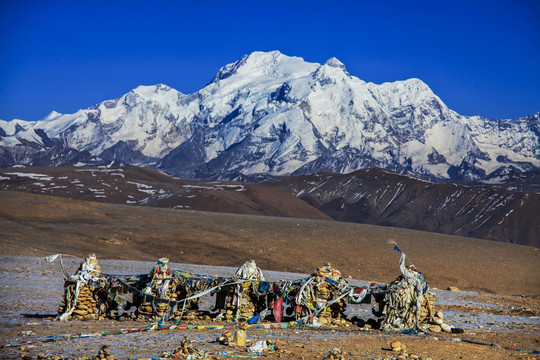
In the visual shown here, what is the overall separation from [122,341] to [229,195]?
344ft

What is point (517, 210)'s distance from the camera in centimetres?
13838

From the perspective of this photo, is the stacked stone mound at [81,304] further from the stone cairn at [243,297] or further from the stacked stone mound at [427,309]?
the stacked stone mound at [427,309]

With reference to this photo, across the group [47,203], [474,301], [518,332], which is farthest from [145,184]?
[518,332]

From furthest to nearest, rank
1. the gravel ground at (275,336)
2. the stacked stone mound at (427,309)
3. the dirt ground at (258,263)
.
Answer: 1. the stacked stone mound at (427,309)
2. the dirt ground at (258,263)
3. the gravel ground at (275,336)

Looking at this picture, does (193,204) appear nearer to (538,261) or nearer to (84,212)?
(84,212)

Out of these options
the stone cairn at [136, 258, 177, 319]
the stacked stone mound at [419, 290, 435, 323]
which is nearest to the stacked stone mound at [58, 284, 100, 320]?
the stone cairn at [136, 258, 177, 319]

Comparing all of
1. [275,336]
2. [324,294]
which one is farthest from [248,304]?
[275,336]

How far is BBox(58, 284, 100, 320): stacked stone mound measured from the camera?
16.2 m

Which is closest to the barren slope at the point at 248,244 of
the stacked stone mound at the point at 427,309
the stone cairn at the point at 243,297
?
the stone cairn at the point at 243,297

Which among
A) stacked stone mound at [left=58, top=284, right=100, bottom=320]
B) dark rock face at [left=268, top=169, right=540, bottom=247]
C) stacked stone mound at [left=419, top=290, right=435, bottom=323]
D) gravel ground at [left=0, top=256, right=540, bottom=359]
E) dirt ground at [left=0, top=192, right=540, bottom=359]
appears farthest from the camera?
dark rock face at [left=268, top=169, right=540, bottom=247]

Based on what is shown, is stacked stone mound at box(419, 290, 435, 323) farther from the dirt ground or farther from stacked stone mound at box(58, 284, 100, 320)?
stacked stone mound at box(58, 284, 100, 320)

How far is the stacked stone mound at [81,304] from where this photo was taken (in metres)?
16.2

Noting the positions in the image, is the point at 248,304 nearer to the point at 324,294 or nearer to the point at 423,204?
the point at 324,294

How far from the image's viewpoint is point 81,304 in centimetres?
1636
